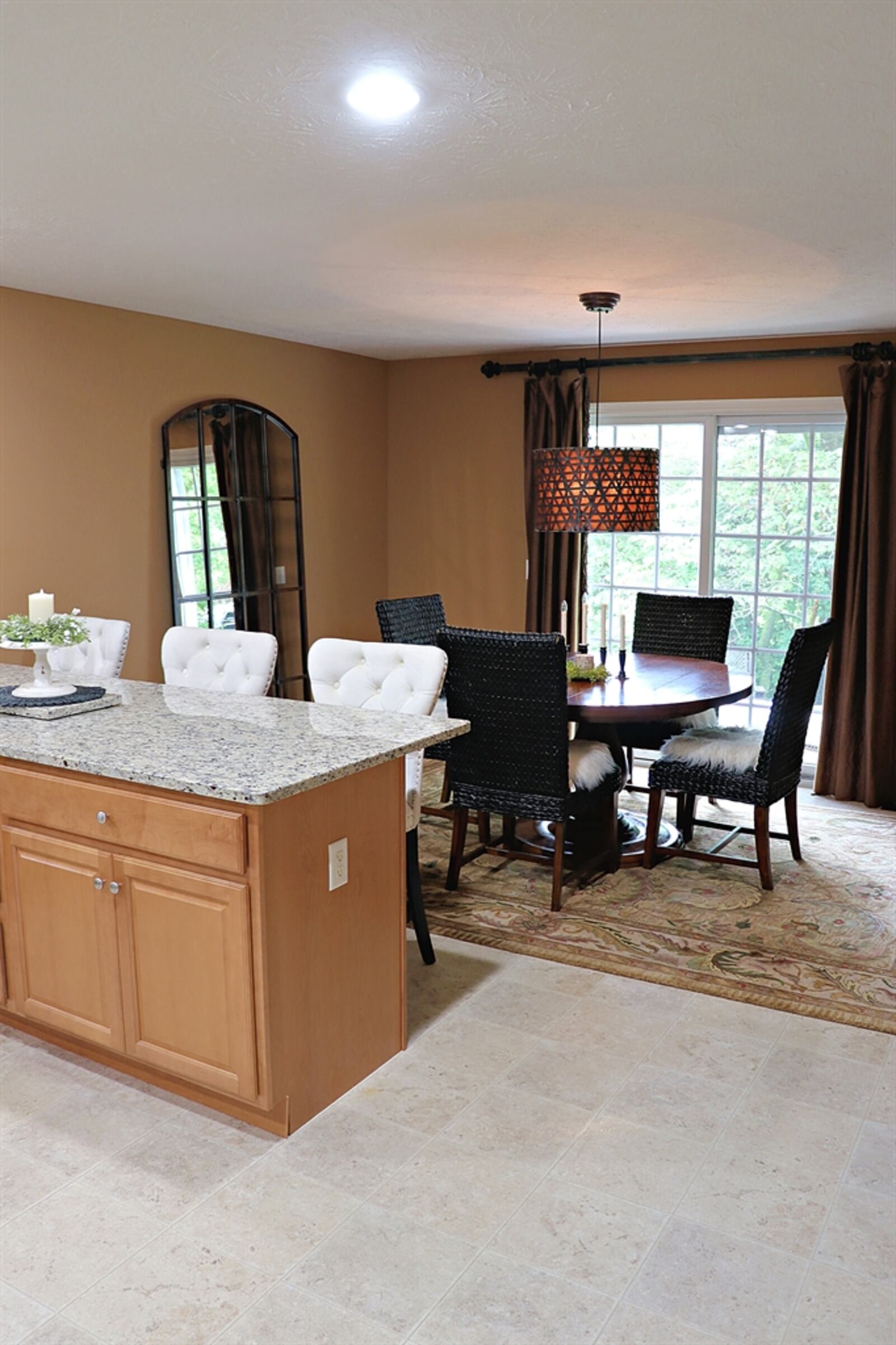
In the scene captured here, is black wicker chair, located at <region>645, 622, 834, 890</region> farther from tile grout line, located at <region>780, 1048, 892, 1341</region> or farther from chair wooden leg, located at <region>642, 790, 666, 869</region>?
tile grout line, located at <region>780, 1048, 892, 1341</region>

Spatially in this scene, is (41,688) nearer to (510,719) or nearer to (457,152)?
(510,719)

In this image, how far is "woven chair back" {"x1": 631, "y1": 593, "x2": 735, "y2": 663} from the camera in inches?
214

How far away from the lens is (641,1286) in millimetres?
2117

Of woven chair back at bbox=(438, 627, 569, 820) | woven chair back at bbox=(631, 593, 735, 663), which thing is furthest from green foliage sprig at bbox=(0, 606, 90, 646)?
woven chair back at bbox=(631, 593, 735, 663)

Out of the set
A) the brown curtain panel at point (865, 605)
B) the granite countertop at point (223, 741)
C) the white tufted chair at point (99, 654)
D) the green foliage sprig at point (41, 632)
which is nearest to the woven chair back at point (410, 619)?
the white tufted chair at point (99, 654)

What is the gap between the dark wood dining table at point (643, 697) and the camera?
4.07 m

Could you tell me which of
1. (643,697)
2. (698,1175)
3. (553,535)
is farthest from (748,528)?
(698,1175)

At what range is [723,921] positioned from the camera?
12.9 feet

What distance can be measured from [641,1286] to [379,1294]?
1.68ft

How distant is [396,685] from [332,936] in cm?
109

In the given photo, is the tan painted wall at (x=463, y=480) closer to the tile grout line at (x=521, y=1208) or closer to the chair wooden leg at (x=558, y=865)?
the chair wooden leg at (x=558, y=865)

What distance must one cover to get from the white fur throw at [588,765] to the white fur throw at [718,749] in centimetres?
29

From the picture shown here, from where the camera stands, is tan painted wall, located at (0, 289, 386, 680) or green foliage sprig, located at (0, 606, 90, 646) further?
tan painted wall, located at (0, 289, 386, 680)

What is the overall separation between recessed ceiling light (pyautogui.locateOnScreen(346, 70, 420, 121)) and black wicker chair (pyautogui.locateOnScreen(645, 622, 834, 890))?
2438mm
